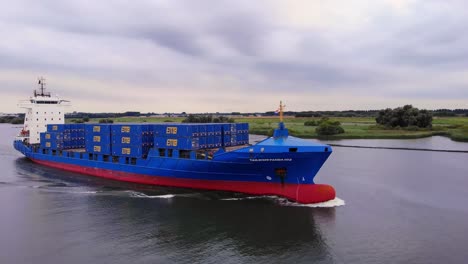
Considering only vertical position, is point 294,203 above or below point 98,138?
below

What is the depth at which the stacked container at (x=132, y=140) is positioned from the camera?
32897 millimetres

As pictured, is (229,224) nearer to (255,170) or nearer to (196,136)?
(255,170)

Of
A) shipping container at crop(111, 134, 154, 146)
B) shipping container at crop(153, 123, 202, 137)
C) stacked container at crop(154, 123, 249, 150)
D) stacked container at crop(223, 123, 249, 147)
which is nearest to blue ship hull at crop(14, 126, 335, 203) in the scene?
stacked container at crop(154, 123, 249, 150)

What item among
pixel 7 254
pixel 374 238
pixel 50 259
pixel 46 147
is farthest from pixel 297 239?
pixel 46 147

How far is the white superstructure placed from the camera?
158 feet

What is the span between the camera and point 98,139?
36.5 meters

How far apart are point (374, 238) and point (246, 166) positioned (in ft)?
34.8

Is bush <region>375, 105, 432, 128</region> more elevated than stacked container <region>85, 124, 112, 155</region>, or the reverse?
bush <region>375, 105, 432, 128</region>

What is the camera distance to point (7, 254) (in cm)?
1856

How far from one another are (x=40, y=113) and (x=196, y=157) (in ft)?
97.8

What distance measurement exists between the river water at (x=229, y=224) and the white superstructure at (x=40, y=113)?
15.2 metres

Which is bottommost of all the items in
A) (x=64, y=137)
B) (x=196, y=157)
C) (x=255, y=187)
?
(x=255, y=187)

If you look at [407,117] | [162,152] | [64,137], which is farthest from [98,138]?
[407,117]

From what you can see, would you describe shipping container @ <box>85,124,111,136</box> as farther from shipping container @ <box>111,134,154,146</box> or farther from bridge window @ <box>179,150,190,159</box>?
bridge window @ <box>179,150,190,159</box>
